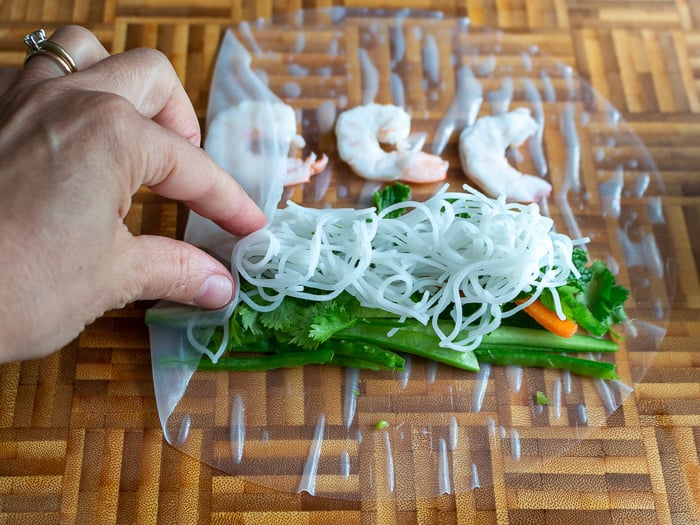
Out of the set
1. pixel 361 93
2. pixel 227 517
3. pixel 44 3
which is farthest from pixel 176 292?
pixel 44 3

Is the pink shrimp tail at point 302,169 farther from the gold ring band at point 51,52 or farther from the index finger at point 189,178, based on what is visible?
the gold ring band at point 51,52

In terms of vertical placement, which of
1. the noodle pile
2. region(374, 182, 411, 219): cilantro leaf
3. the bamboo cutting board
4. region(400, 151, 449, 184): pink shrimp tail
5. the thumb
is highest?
region(400, 151, 449, 184): pink shrimp tail

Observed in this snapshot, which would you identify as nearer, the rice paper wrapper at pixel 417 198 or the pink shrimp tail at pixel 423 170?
the rice paper wrapper at pixel 417 198

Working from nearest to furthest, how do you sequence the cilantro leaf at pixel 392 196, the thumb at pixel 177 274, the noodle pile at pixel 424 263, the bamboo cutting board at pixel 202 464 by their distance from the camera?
the thumb at pixel 177 274 → the bamboo cutting board at pixel 202 464 → the noodle pile at pixel 424 263 → the cilantro leaf at pixel 392 196

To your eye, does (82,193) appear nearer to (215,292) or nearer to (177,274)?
(177,274)

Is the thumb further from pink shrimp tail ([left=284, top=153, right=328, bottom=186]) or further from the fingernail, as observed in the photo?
pink shrimp tail ([left=284, top=153, right=328, bottom=186])

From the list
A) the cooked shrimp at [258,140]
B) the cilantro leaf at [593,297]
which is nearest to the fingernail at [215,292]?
the cooked shrimp at [258,140]

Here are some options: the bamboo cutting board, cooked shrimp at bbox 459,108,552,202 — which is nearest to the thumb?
the bamboo cutting board

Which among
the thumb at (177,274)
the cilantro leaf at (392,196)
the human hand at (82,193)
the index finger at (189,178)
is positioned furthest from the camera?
the cilantro leaf at (392,196)
